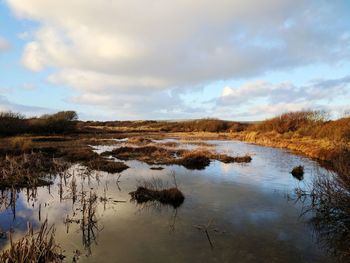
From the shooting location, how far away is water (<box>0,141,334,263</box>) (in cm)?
922

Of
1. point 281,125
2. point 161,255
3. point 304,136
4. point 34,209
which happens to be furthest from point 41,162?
point 281,125

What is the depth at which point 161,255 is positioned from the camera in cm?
905

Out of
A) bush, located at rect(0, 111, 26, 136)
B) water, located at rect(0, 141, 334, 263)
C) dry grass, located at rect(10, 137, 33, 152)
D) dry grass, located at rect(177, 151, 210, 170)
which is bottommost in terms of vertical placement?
water, located at rect(0, 141, 334, 263)

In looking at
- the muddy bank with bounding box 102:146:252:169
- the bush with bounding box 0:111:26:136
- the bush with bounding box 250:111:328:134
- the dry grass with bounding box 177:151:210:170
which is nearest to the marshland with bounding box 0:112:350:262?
the dry grass with bounding box 177:151:210:170

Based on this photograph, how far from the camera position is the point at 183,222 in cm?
1172

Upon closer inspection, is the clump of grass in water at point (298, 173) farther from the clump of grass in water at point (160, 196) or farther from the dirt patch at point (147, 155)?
the clump of grass in water at point (160, 196)

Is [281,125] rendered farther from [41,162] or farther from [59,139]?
[41,162]

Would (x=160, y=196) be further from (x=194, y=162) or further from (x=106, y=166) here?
(x=194, y=162)

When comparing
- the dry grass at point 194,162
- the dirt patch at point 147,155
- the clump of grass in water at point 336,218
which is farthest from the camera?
the dirt patch at point 147,155

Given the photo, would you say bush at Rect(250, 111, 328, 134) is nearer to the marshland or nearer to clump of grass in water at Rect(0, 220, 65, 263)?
the marshland

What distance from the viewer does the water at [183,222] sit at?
9219mm

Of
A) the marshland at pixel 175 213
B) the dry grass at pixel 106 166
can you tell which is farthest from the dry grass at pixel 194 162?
the dry grass at pixel 106 166

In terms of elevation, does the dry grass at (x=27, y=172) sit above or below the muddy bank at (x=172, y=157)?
below

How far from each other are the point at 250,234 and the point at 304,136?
3602cm
